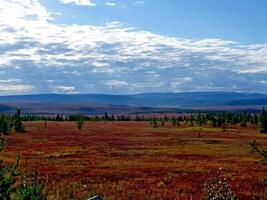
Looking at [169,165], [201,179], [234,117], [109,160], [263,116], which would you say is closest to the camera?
[201,179]

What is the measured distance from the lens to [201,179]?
1249 inches

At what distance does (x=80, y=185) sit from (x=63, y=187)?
1.58 m

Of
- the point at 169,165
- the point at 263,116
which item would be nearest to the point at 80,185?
the point at 169,165

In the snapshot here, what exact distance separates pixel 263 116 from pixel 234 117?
45.2m

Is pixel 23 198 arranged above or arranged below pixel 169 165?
above

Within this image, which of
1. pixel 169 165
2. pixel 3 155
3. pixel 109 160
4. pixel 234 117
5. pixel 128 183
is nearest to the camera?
pixel 128 183

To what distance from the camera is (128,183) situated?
96.4 feet

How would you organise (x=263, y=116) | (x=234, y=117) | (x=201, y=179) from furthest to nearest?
(x=234, y=117), (x=263, y=116), (x=201, y=179)

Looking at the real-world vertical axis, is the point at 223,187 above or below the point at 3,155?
above

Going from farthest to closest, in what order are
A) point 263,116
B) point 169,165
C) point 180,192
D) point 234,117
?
point 234,117
point 263,116
point 169,165
point 180,192

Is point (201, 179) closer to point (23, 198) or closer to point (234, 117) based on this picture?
point (23, 198)

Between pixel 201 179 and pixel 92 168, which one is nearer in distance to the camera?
pixel 201 179

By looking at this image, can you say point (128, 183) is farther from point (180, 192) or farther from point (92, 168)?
point (92, 168)

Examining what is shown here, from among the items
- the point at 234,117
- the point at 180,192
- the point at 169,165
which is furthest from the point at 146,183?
the point at 234,117
